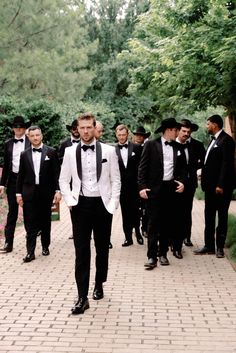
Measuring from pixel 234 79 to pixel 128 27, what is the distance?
2817 cm

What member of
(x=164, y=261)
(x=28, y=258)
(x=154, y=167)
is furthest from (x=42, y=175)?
(x=164, y=261)

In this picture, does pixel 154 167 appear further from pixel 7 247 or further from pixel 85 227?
pixel 7 247

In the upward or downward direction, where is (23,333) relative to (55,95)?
downward

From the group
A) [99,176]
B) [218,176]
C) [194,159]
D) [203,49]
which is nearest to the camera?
[99,176]

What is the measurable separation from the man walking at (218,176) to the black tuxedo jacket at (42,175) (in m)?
2.40

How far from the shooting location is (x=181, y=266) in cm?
867

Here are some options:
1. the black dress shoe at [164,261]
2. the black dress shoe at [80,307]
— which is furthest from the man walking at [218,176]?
the black dress shoe at [80,307]

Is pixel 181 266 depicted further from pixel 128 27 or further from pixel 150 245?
pixel 128 27

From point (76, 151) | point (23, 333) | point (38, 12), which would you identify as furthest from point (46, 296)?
point (38, 12)

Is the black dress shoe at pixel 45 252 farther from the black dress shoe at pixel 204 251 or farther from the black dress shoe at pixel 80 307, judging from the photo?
the black dress shoe at pixel 80 307

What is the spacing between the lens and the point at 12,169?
9609 millimetres

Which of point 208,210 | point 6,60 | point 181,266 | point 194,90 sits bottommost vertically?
point 181,266

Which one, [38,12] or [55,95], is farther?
[55,95]

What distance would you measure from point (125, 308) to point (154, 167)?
104 inches
